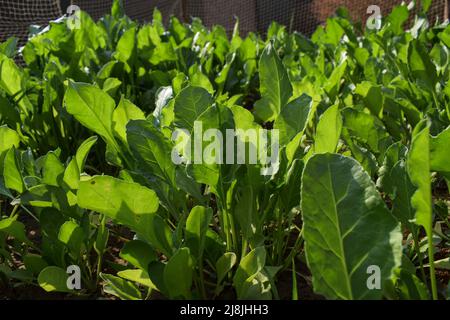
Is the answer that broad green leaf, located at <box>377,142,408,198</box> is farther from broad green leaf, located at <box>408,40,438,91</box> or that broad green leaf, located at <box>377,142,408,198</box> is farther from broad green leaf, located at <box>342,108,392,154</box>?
broad green leaf, located at <box>408,40,438,91</box>

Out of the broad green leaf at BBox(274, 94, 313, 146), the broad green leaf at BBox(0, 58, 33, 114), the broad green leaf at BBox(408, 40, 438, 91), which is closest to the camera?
the broad green leaf at BBox(274, 94, 313, 146)

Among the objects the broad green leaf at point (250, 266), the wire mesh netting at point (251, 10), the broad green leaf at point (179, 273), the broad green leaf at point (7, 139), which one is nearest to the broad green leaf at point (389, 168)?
the broad green leaf at point (250, 266)

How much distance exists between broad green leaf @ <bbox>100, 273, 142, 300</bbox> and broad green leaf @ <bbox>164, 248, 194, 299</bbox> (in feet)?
0.34

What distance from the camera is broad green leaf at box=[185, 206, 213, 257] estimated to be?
1.05 metres

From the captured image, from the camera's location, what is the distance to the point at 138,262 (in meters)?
1.09

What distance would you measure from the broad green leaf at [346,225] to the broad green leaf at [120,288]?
0.42m

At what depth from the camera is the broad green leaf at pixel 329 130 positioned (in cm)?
104

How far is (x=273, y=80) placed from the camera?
140 cm

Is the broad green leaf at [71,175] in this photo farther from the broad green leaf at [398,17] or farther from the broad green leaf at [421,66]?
the broad green leaf at [398,17]

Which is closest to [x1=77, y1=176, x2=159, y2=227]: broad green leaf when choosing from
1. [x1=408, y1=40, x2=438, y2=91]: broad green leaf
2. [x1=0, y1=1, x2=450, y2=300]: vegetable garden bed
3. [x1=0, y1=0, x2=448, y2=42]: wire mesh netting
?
[x1=0, y1=1, x2=450, y2=300]: vegetable garden bed

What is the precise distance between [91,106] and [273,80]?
1.41 feet

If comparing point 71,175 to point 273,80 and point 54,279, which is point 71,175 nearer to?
point 54,279

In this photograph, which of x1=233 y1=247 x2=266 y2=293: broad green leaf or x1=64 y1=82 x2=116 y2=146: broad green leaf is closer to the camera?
x1=233 y1=247 x2=266 y2=293: broad green leaf

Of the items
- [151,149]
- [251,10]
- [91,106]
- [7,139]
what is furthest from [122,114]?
[251,10]
